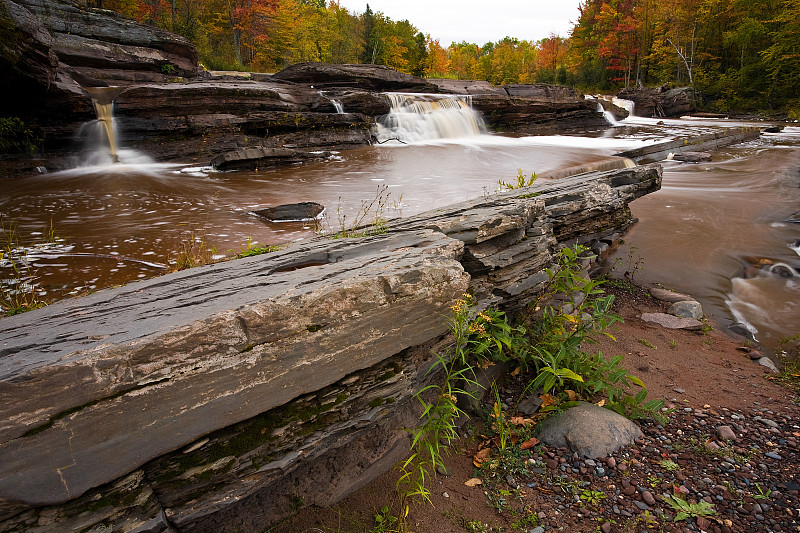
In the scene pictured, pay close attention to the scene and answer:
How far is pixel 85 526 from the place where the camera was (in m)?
1.78

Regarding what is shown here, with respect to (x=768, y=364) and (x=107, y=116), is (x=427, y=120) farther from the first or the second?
(x=768, y=364)

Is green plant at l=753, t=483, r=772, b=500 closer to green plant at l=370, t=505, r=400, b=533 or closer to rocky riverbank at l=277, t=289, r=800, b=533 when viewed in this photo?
rocky riverbank at l=277, t=289, r=800, b=533

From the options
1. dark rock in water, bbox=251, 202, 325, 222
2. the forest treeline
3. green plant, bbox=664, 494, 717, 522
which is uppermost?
the forest treeline

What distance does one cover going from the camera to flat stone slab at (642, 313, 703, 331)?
5.17 metres

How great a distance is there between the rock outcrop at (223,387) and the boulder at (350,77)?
59.6 feet

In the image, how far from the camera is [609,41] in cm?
4456

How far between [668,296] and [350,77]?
18229mm

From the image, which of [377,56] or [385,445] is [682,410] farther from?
[377,56]

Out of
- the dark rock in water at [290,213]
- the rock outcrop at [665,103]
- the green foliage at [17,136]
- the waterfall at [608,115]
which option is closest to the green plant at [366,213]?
the dark rock in water at [290,213]

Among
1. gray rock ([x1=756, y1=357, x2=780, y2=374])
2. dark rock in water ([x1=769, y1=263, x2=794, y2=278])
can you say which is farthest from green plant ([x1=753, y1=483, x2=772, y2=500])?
dark rock in water ([x1=769, y1=263, x2=794, y2=278])

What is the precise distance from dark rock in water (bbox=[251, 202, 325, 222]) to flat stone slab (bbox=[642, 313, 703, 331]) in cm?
505

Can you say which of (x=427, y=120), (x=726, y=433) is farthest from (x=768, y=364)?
(x=427, y=120)

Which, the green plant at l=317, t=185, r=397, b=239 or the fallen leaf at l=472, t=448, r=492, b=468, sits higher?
the green plant at l=317, t=185, r=397, b=239

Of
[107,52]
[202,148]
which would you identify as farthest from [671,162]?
[107,52]
